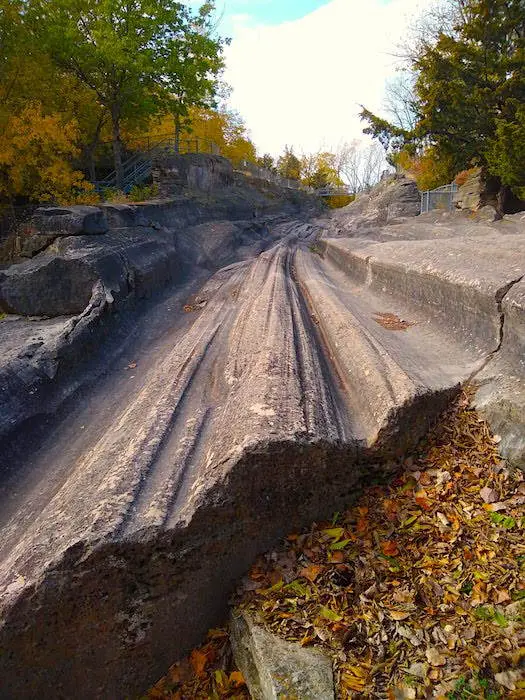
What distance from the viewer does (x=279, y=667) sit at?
5.97 ft

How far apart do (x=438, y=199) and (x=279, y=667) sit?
15731mm

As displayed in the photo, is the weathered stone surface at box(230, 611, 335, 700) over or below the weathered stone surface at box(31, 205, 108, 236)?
below

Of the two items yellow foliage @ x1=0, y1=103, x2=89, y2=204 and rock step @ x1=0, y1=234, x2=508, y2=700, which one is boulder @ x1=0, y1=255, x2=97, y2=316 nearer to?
rock step @ x1=0, y1=234, x2=508, y2=700

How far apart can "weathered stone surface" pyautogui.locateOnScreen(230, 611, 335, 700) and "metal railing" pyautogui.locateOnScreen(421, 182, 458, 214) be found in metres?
14.7

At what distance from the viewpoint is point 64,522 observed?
2.26 meters

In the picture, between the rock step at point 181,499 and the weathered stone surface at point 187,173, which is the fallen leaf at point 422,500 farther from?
the weathered stone surface at point 187,173

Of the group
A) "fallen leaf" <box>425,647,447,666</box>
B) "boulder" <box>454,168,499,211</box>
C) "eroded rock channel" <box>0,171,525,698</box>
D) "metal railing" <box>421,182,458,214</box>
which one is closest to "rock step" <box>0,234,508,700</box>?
"eroded rock channel" <box>0,171,525,698</box>

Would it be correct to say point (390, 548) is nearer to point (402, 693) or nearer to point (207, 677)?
point (402, 693)

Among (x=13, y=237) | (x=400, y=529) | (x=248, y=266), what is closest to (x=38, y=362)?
(x=400, y=529)

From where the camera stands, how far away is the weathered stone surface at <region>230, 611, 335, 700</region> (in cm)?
173

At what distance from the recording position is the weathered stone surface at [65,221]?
6480mm

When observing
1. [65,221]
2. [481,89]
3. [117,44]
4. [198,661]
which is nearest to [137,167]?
[117,44]

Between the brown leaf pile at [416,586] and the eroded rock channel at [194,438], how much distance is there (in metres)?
0.14

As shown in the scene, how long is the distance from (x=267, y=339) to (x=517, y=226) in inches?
203
